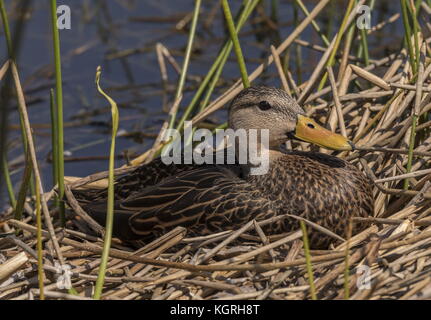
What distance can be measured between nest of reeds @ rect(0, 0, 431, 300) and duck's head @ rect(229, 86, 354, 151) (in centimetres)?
38

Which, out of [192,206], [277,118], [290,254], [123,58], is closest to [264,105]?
[277,118]

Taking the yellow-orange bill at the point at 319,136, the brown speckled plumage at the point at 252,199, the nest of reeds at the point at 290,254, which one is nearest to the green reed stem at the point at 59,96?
the nest of reeds at the point at 290,254

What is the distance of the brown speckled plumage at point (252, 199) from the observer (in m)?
3.93

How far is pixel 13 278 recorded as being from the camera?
12.4 ft

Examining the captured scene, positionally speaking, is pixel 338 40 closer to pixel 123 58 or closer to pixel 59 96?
pixel 59 96

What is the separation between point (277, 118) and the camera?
4113mm

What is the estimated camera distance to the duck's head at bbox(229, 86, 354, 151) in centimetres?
404

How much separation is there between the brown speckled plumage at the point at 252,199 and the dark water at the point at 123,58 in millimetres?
2001

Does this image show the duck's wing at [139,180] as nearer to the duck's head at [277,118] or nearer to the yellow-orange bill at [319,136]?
the duck's head at [277,118]

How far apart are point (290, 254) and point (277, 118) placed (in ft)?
2.62

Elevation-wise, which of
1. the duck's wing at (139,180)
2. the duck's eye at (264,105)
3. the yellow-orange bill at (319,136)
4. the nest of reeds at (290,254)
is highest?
the duck's eye at (264,105)

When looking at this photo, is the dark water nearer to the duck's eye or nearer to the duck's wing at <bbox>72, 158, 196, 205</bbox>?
the duck's wing at <bbox>72, 158, 196, 205</bbox>
